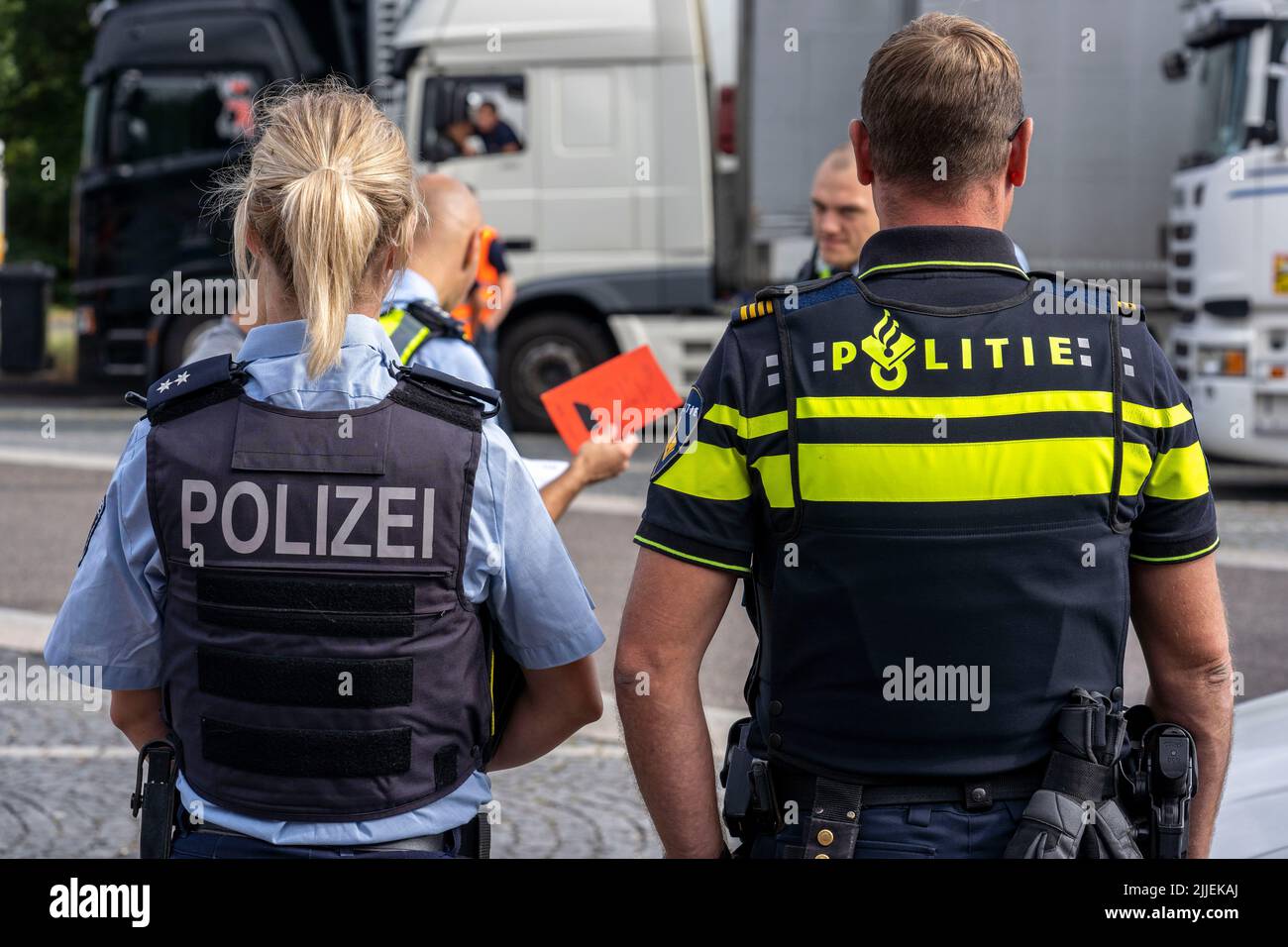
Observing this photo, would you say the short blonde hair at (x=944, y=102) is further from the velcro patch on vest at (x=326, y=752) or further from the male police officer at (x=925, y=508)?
the velcro patch on vest at (x=326, y=752)

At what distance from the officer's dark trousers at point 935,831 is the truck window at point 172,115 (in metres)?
13.7

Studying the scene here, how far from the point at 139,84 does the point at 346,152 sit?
1347 centimetres

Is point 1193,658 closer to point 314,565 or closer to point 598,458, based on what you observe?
point 314,565

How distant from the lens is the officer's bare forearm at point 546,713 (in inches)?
87.4

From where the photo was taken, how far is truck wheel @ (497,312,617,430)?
12.9m

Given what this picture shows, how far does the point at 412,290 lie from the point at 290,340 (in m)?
1.24

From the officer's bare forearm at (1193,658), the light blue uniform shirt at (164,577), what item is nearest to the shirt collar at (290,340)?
the light blue uniform shirt at (164,577)

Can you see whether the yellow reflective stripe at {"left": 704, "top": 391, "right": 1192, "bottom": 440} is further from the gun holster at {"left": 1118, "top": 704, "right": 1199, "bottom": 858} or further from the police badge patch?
the gun holster at {"left": 1118, "top": 704, "right": 1199, "bottom": 858}

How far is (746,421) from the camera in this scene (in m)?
1.90

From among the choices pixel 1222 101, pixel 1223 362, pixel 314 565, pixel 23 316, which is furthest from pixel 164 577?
pixel 23 316
